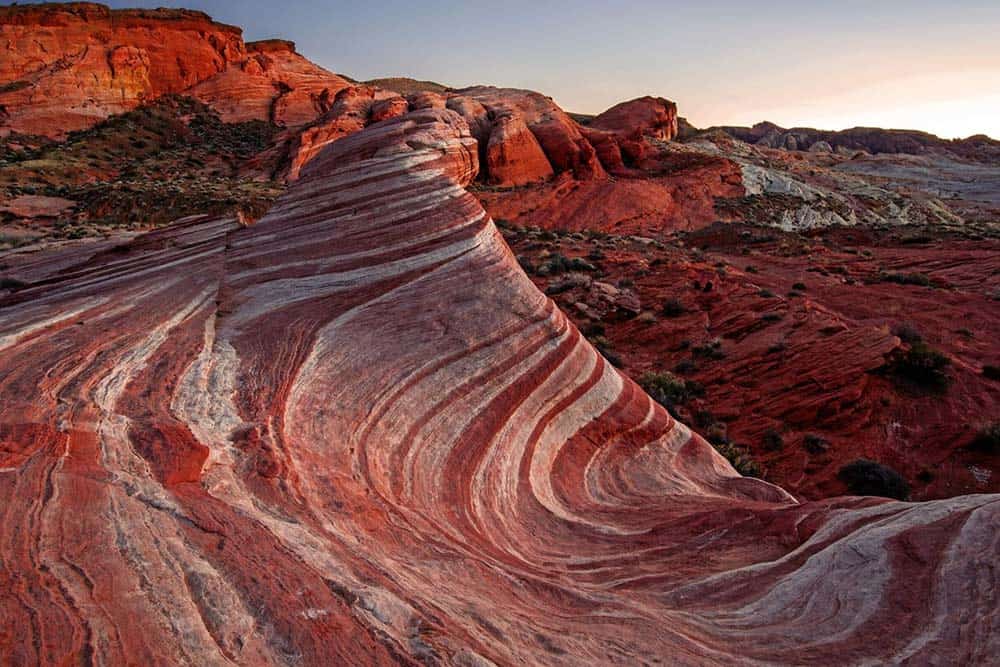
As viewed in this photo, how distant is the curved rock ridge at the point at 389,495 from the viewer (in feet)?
10.00

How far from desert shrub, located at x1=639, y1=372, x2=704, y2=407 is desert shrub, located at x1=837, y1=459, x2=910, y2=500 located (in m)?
3.68

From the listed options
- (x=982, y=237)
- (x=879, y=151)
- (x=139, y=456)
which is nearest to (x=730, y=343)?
(x=139, y=456)

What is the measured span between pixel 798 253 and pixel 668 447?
2713 cm

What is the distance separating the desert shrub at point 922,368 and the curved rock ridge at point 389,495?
26.6ft

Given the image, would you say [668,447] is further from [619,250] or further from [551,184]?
[551,184]

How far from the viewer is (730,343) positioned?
16.5 metres

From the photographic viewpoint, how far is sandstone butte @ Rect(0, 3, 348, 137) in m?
52.8

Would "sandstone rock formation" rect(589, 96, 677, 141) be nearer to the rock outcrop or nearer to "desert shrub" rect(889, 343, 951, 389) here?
"desert shrub" rect(889, 343, 951, 389)

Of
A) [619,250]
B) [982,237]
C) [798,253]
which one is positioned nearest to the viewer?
[619,250]

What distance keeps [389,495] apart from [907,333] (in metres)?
16.9

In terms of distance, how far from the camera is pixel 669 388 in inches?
546

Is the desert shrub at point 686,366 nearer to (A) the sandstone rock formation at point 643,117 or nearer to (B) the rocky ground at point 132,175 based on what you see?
(B) the rocky ground at point 132,175

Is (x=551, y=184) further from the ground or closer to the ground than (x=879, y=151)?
closer to the ground

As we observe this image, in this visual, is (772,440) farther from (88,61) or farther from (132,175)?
(88,61)
